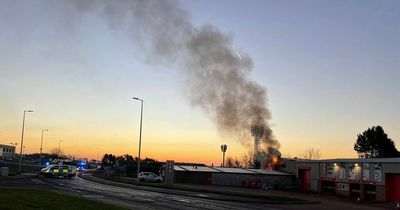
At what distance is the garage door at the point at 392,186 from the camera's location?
A: 5050 centimetres

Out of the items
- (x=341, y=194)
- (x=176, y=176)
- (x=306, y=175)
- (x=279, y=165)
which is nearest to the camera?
(x=341, y=194)

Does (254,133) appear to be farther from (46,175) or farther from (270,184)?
(46,175)

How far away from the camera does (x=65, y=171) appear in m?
73.1

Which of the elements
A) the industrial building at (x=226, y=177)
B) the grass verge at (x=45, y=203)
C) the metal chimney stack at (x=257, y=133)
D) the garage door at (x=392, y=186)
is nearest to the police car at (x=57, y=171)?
the industrial building at (x=226, y=177)

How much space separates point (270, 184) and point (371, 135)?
40.7 metres

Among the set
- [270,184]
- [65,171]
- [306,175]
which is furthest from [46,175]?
[306,175]

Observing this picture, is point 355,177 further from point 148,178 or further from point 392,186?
point 148,178

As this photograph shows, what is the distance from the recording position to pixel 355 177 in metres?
57.7

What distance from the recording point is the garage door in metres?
50.5

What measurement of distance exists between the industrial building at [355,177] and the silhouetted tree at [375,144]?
35.1 meters

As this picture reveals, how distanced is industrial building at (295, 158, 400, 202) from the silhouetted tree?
35.1 metres

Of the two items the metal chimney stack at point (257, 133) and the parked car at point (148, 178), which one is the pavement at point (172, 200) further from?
the metal chimney stack at point (257, 133)

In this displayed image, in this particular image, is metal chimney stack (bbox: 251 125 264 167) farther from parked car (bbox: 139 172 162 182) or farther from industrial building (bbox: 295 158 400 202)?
parked car (bbox: 139 172 162 182)

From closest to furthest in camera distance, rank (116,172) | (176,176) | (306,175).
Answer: (306,175) → (176,176) → (116,172)
